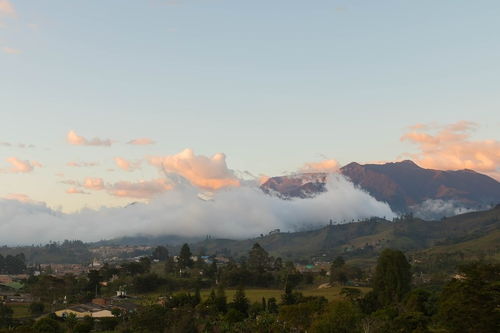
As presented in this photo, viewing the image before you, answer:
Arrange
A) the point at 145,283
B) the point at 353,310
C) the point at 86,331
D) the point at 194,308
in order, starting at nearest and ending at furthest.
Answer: the point at 353,310 < the point at 86,331 < the point at 194,308 < the point at 145,283

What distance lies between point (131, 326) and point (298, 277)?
91.1 m

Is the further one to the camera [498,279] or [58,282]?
[58,282]

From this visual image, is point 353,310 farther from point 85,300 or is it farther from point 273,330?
point 85,300

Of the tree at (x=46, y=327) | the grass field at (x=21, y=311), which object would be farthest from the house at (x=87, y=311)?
the tree at (x=46, y=327)

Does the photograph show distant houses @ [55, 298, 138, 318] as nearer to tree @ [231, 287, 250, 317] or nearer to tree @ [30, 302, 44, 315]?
tree @ [30, 302, 44, 315]

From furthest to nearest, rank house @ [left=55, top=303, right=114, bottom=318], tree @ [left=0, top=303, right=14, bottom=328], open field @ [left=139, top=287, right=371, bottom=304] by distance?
1. open field @ [left=139, top=287, right=371, bottom=304]
2. house @ [left=55, top=303, right=114, bottom=318]
3. tree @ [left=0, top=303, right=14, bottom=328]

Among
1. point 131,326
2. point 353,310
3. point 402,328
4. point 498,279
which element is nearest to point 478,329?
point 498,279

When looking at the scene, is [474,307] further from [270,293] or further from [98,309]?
[270,293]

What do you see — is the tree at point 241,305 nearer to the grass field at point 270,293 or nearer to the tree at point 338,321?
the grass field at point 270,293

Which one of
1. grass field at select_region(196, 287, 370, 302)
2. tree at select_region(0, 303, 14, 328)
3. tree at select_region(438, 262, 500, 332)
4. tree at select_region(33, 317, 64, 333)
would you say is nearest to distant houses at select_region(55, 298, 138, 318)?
tree at select_region(0, 303, 14, 328)

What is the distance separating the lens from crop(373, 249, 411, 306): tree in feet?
428

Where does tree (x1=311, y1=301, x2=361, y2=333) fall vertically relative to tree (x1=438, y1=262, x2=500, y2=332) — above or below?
below

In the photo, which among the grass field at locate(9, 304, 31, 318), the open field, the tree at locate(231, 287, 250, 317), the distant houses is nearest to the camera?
the tree at locate(231, 287, 250, 317)

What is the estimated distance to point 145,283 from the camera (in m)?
172
